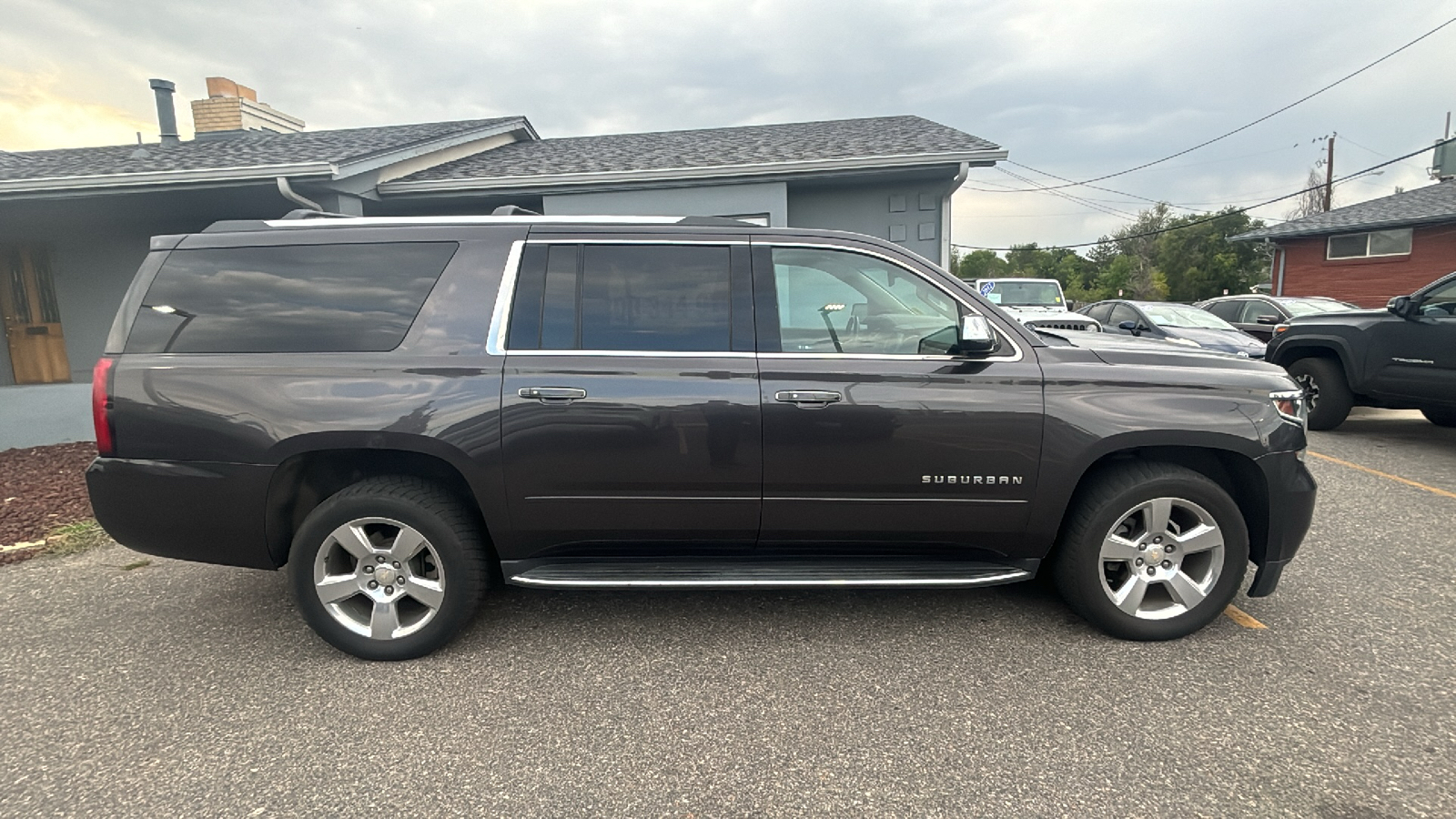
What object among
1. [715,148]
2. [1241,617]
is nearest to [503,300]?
[1241,617]

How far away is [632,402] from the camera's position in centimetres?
293

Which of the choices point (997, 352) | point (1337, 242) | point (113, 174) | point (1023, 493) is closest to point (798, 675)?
point (1023, 493)

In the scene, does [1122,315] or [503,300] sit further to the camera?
[1122,315]

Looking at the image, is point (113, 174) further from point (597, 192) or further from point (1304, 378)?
point (1304, 378)

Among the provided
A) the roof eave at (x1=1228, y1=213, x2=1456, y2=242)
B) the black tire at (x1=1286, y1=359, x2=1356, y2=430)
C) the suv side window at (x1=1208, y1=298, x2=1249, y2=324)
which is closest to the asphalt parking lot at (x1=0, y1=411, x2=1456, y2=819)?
the black tire at (x1=1286, y1=359, x2=1356, y2=430)

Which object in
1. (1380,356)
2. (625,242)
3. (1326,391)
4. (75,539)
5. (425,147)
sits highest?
(425,147)

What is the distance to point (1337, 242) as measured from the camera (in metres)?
20.3

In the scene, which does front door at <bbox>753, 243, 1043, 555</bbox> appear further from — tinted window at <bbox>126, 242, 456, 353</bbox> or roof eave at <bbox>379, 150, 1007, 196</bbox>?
roof eave at <bbox>379, 150, 1007, 196</bbox>

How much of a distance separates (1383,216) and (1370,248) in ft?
2.89

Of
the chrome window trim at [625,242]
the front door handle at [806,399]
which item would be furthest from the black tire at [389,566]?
the front door handle at [806,399]

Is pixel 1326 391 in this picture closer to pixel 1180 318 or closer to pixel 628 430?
pixel 1180 318

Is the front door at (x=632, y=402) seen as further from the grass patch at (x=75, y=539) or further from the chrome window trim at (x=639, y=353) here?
the grass patch at (x=75, y=539)

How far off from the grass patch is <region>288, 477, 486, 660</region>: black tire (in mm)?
2680

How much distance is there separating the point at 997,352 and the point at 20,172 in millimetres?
11172
